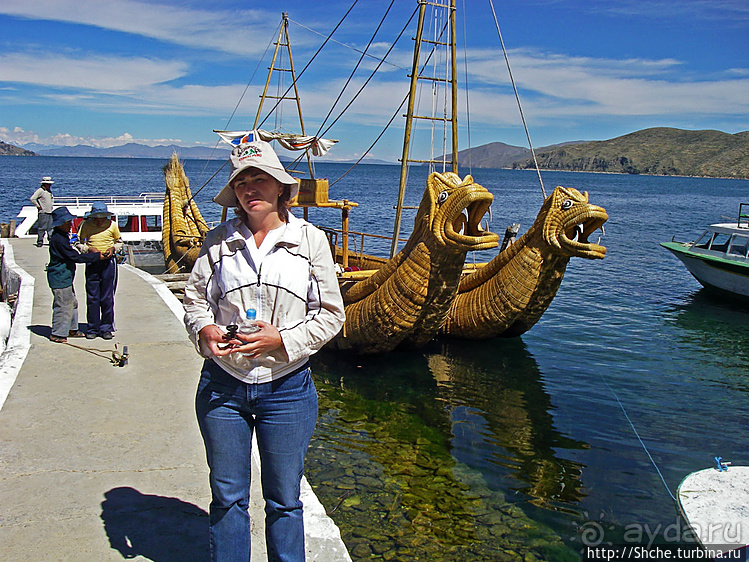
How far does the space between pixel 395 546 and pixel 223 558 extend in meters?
2.80

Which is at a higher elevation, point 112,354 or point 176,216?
point 176,216

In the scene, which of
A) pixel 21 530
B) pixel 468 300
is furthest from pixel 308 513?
pixel 468 300

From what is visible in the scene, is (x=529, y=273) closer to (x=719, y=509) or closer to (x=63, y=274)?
(x=719, y=509)

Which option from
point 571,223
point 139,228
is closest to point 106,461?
point 571,223

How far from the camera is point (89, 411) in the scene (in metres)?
5.13

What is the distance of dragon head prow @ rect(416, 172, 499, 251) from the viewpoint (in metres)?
8.76

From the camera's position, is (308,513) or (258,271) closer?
(258,271)

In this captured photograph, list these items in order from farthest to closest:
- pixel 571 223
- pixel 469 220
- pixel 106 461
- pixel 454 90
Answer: pixel 454 90 → pixel 571 223 → pixel 469 220 → pixel 106 461

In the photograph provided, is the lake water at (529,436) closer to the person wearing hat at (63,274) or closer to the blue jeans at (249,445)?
the blue jeans at (249,445)

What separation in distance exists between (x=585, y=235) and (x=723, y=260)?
11628mm

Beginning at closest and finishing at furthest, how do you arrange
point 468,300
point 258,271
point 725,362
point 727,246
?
1. point 258,271
2. point 468,300
3. point 725,362
4. point 727,246

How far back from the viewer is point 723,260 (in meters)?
18.8

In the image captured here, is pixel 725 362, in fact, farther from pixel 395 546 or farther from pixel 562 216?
pixel 395 546

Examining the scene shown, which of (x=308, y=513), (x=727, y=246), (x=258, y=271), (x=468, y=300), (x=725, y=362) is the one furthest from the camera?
(x=727, y=246)
